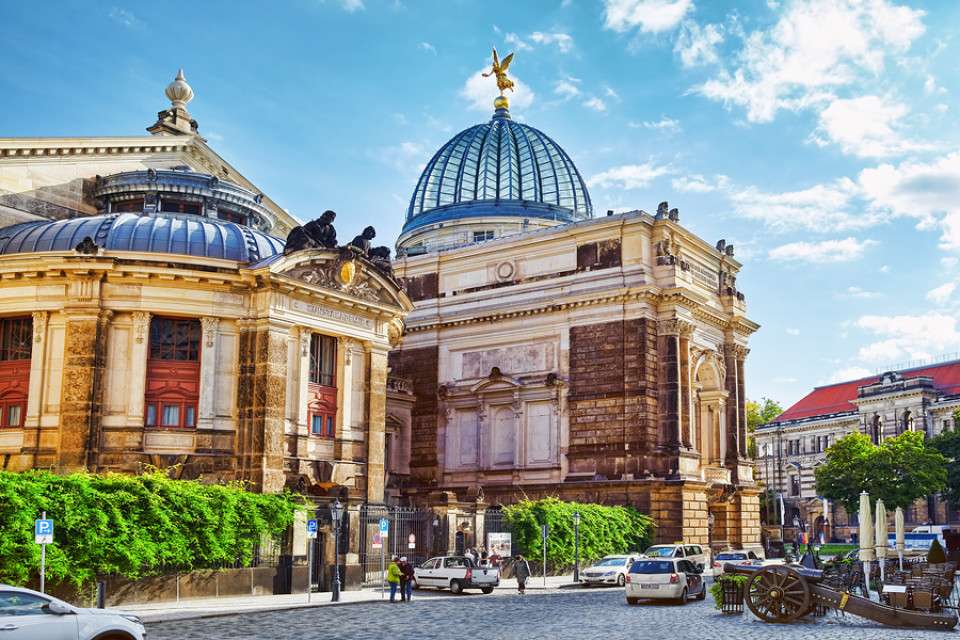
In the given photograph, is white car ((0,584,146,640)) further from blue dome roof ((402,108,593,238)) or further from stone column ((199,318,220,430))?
blue dome roof ((402,108,593,238))

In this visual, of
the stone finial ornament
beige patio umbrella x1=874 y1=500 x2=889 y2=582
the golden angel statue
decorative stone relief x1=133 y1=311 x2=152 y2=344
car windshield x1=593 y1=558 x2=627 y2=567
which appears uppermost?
the golden angel statue

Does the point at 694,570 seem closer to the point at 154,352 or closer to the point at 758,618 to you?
the point at 758,618

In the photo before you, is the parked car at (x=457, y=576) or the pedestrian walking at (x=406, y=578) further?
the parked car at (x=457, y=576)

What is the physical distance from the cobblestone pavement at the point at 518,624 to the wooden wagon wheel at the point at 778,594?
0.32 metres

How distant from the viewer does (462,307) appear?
58438 mm

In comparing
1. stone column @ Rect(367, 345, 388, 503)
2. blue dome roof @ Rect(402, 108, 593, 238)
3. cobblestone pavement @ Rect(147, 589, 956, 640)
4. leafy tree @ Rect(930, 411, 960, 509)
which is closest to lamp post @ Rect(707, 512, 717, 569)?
stone column @ Rect(367, 345, 388, 503)

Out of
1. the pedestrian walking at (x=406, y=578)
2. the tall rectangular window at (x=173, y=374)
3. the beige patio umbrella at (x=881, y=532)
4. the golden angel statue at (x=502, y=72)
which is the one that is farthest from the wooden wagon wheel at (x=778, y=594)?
the golden angel statue at (x=502, y=72)

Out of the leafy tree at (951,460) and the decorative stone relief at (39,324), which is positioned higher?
the decorative stone relief at (39,324)

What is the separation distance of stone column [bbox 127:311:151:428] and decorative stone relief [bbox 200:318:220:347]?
1.99m

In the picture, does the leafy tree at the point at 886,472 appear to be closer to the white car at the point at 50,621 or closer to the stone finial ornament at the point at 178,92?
the stone finial ornament at the point at 178,92

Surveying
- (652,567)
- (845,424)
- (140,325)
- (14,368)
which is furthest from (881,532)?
(845,424)

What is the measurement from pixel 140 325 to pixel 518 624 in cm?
1964

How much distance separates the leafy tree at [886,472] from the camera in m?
79.6

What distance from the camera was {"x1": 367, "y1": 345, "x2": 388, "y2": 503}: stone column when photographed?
41688 mm
